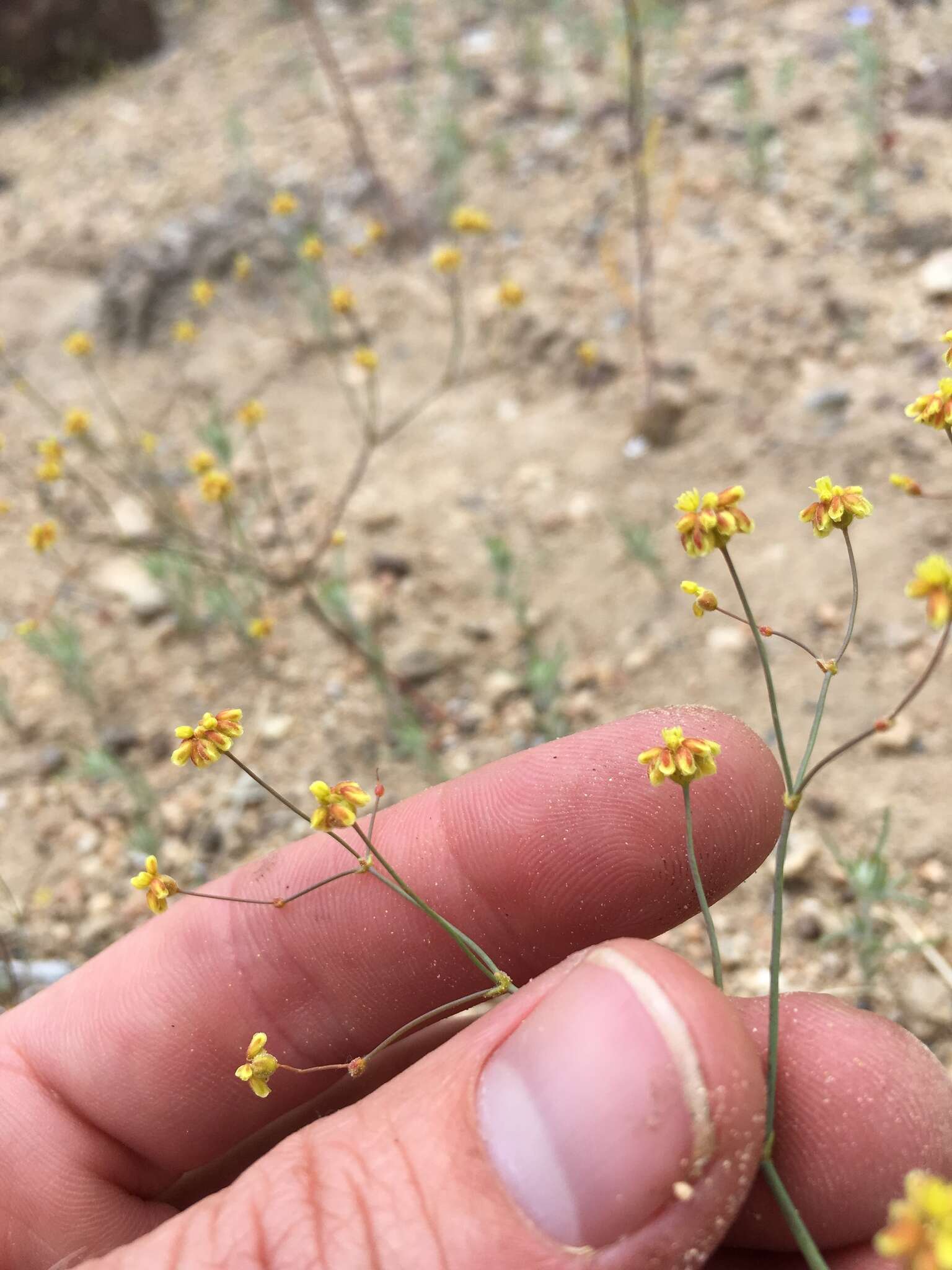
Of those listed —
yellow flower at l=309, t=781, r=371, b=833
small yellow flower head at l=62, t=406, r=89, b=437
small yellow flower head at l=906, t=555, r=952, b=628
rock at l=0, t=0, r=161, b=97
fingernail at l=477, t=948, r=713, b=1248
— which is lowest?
fingernail at l=477, t=948, r=713, b=1248

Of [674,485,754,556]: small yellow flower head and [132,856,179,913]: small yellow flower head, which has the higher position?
[674,485,754,556]: small yellow flower head

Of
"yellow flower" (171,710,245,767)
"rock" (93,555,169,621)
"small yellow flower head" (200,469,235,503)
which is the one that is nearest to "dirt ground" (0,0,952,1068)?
"rock" (93,555,169,621)

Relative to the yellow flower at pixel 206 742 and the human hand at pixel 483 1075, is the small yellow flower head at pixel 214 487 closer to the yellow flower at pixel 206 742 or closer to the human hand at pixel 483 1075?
the human hand at pixel 483 1075

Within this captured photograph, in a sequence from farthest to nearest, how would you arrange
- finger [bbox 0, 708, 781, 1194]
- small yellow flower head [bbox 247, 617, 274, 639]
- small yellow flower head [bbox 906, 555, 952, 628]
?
small yellow flower head [bbox 247, 617, 274, 639] < finger [bbox 0, 708, 781, 1194] < small yellow flower head [bbox 906, 555, 952, 628]

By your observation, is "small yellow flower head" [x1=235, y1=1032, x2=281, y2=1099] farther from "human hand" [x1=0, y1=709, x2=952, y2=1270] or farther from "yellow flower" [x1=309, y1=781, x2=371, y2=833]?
"yellow flower" [x1=309, y1=781, x2=371, y2=833]

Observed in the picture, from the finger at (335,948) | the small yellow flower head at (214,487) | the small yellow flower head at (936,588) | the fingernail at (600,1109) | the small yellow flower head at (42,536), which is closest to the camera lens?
Answer: the small yellow flower head at (936,588)

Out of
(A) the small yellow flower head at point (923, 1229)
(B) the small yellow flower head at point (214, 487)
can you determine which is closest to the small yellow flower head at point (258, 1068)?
(A) the small yellow flower head at point (923, 1229)

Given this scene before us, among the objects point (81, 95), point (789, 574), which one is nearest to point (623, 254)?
point (789, 574)
